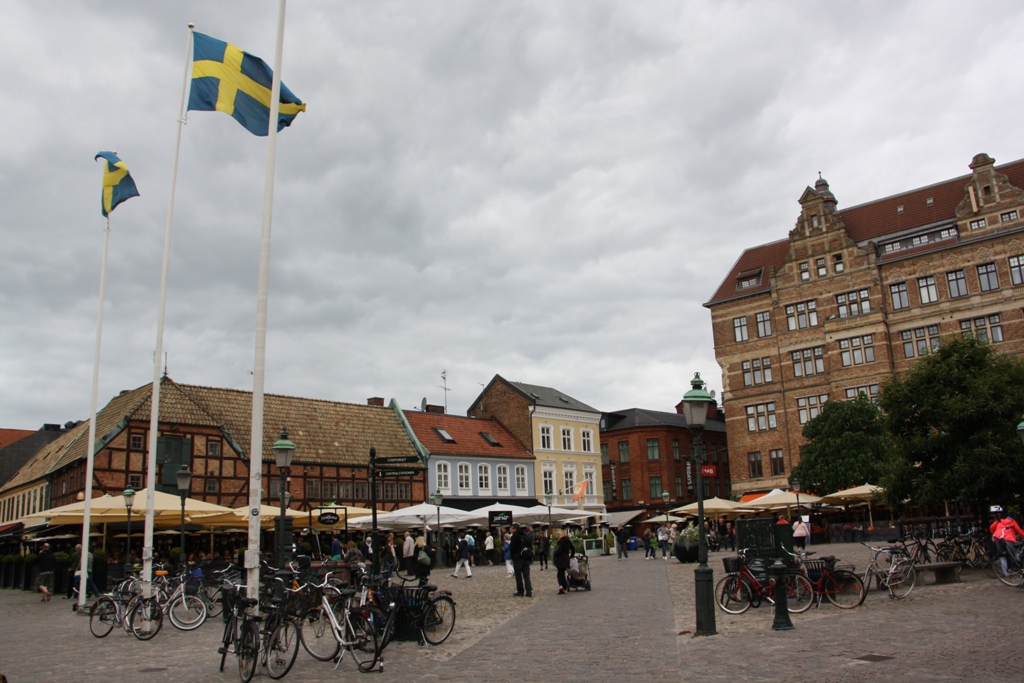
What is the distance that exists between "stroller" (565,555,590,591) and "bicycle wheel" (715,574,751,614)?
252 inches

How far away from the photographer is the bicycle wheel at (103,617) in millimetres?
14516

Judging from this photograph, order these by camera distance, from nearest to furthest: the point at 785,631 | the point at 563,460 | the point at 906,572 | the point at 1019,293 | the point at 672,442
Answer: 1. the point at 785,631
2. the point at 906,572
3. the point at 1019,293
4. the point at 563,460
5. the point at 672,442

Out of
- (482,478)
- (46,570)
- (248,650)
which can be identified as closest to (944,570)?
(248,650)

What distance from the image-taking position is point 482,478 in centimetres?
5100

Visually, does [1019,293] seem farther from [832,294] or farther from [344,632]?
[344,632]

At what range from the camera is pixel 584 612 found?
16047 millimetres

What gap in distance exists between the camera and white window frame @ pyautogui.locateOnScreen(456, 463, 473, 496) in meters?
49.5

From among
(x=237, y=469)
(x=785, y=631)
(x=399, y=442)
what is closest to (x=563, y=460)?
(x=399, y=442)

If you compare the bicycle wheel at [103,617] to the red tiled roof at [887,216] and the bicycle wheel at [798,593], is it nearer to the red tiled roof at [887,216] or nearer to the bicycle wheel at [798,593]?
the bicycle wheel at [798,593]

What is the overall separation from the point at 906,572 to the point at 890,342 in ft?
115

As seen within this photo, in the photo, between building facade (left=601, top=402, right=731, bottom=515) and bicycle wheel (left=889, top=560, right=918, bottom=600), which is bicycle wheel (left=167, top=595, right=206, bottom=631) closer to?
bicycle wheel (left=889, top=560, right=918, bottom=600)

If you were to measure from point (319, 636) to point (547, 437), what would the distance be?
45560 millimetres

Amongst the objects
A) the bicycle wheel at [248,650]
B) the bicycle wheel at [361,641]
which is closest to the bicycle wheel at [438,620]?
the bicycle wheel at [361,641]

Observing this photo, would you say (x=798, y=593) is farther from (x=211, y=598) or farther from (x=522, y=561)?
(x=211, y=598)
